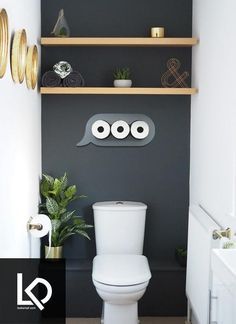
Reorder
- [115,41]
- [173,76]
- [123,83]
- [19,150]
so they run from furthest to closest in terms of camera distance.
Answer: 1. [173,76]
2. [123,83]
3. [115,41]
4. [19,150]

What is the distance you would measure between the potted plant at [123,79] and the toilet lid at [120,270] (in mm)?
1195

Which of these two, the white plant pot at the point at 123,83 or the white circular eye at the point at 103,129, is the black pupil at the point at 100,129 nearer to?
the white circular eye at the point at 103,129

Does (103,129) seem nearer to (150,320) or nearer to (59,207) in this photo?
(59,207)

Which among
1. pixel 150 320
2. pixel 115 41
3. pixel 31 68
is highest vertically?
pixel 115 41

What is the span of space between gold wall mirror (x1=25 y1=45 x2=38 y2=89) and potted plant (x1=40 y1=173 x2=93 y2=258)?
774mm

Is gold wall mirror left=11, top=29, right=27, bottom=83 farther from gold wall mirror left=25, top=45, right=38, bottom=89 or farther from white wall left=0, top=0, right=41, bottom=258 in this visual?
gold wall mirror left=25, top=45, right=38, bottom=89

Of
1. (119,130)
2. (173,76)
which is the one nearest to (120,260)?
(119,130)

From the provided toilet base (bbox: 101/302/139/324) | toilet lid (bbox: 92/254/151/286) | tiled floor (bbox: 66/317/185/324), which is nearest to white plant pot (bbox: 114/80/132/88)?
toilet lid (bbox: 92/254/151/286)

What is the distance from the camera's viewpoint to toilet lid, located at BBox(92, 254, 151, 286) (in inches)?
145

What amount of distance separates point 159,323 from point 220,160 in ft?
4.50

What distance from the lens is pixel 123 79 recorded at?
14.4 feet

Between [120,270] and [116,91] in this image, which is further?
[116,91]

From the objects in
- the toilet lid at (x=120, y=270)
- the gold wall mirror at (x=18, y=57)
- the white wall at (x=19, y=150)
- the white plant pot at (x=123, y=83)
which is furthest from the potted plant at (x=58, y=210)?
the gold wall mirror at (x=18, y=57)

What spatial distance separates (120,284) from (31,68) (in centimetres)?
142
